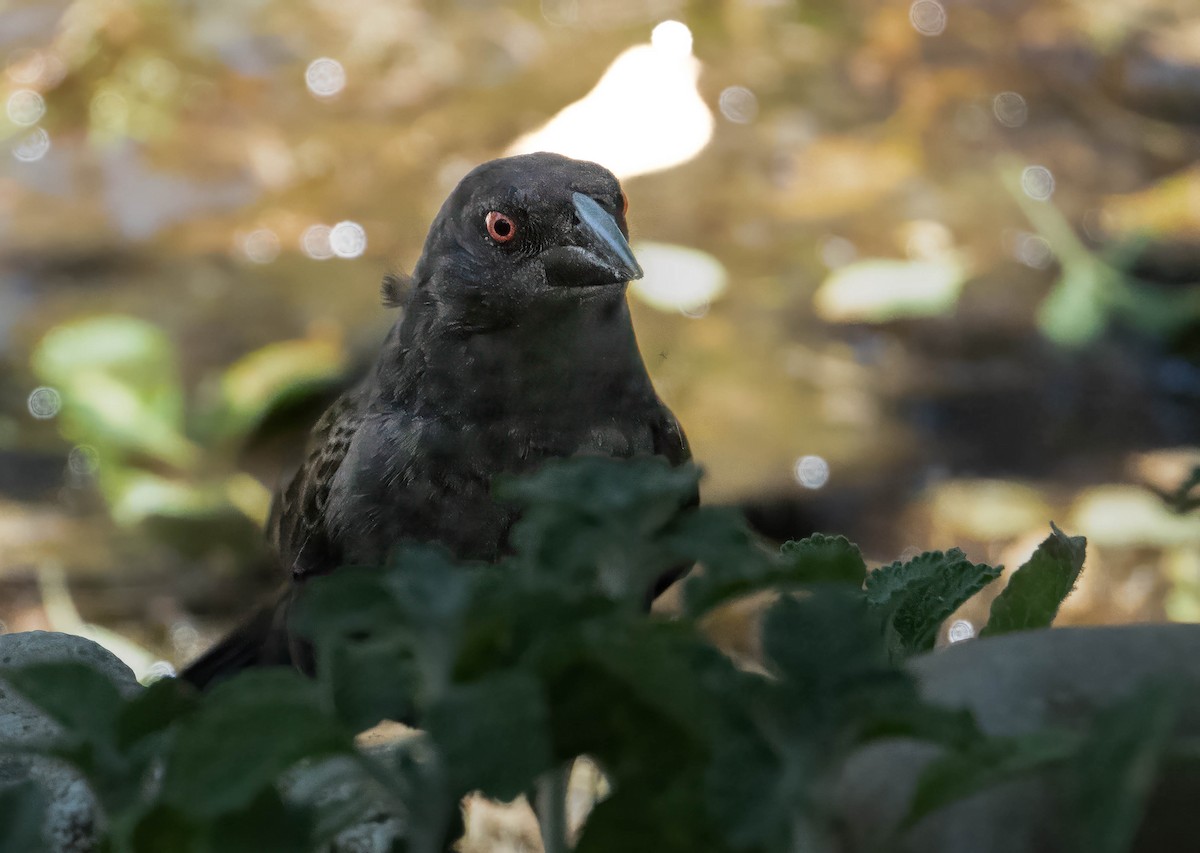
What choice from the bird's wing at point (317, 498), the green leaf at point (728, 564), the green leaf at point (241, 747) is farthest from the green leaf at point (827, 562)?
the bird's wing at point (317, 498)

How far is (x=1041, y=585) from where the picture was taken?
1564 mm

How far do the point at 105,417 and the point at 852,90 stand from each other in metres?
4.30

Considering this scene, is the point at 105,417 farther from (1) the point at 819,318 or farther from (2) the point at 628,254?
(2) the point at 628,254

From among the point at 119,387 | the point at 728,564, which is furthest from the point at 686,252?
the point at 728,564

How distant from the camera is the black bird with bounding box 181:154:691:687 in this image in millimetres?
2623

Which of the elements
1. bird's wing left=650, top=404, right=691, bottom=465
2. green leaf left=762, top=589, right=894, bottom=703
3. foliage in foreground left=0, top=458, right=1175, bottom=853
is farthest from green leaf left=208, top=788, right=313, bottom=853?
bird's wing left=650, top=404, right=691, bottom=465

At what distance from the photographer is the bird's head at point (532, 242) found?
8.45ft

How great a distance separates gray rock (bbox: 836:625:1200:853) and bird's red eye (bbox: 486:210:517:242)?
153 centimetres

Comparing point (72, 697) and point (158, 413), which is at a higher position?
point (72, 697)

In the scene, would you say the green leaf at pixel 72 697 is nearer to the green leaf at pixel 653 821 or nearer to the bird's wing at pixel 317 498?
the green leaf at pixel 653 821

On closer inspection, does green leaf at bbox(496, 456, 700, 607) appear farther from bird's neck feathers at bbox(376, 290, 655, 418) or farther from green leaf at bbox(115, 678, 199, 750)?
bird's neck feathers at bbox(376, 290, 655, 418)

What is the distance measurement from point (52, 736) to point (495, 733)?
3.01ft

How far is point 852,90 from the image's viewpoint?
24.8ft

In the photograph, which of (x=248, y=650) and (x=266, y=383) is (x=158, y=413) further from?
(x=248, y=650)
